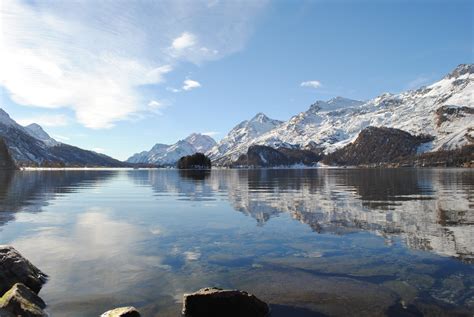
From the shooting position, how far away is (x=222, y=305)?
51.8ft

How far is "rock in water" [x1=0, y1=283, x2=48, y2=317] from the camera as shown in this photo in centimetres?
1463

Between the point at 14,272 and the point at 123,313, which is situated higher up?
the point at 14,272

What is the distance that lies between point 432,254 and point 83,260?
71.8 ft

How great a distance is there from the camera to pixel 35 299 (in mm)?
16375

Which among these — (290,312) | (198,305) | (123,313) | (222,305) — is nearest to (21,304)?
(123,313)

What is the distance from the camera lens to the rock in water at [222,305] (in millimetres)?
15695

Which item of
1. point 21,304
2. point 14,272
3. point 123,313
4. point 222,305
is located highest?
point 14,272

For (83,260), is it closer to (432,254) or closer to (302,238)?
(302,238)

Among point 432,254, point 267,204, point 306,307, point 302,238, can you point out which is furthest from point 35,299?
point 267,204

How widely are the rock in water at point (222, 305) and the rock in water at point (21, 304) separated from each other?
5763 millimetres

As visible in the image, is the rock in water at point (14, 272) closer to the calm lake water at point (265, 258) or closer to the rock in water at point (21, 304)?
the calm lake water at point (265, 258)

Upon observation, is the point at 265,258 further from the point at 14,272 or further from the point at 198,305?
the point at 14,272

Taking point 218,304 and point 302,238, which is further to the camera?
point 302,238

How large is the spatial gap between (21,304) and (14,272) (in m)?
4.38
